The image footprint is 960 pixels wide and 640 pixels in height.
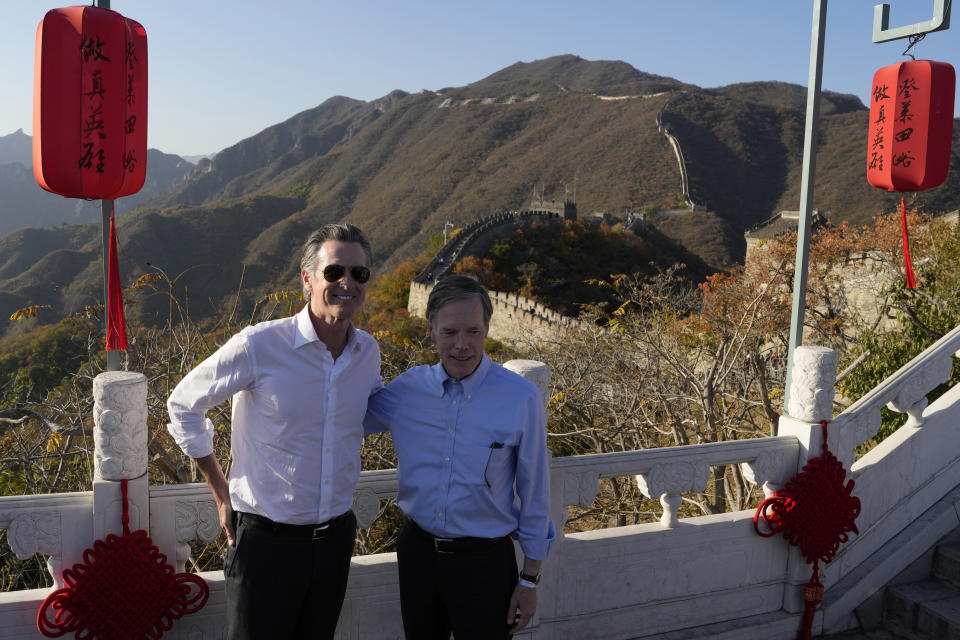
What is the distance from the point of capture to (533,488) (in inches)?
76.5

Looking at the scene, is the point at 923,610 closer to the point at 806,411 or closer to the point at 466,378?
the point at 806,411

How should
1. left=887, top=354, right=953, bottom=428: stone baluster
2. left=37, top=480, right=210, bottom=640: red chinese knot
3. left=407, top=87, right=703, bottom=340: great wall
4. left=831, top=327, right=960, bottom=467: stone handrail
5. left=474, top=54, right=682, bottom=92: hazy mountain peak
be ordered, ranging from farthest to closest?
1. left=474, top=54, right=682, bottom=92: hazy mountain peak
2. left=407, top=87, right=703, bottom=340: great wall
3. left=887, top=354, right=953, bottom=428: stone baluster
4. left=831, top=327, right=960, bottom=467: stone handrail
5. left=37, top=480, right=210, bottom=640: red chinese knot

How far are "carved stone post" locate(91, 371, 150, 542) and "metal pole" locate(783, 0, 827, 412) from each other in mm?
2536

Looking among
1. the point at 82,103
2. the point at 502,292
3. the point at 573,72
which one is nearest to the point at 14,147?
the point at 573,72

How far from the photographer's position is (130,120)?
228 cm

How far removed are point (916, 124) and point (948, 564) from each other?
83.6 inches

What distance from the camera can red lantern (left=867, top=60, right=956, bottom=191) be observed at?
3.52 m

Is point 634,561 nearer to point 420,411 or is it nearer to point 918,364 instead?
point 420,411

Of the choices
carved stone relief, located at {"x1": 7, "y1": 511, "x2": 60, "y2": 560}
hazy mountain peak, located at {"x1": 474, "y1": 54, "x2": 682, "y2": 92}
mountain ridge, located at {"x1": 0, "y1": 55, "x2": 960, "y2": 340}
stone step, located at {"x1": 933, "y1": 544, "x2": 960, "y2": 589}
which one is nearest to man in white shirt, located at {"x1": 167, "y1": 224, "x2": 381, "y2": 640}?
carved stone relief, located at {"x1": 7, "y1": 511, "x2": 60, "y2": 560}


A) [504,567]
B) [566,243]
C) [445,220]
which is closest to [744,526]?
[504,567]

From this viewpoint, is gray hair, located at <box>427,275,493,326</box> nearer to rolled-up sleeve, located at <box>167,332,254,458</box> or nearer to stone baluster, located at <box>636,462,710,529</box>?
rolled-up sleeve, located at <box>167,332,254,458</box>

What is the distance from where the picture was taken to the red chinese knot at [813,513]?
9.77ft

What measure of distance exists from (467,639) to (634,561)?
3.75 feet

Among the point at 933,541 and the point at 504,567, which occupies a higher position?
the point at 504,567
